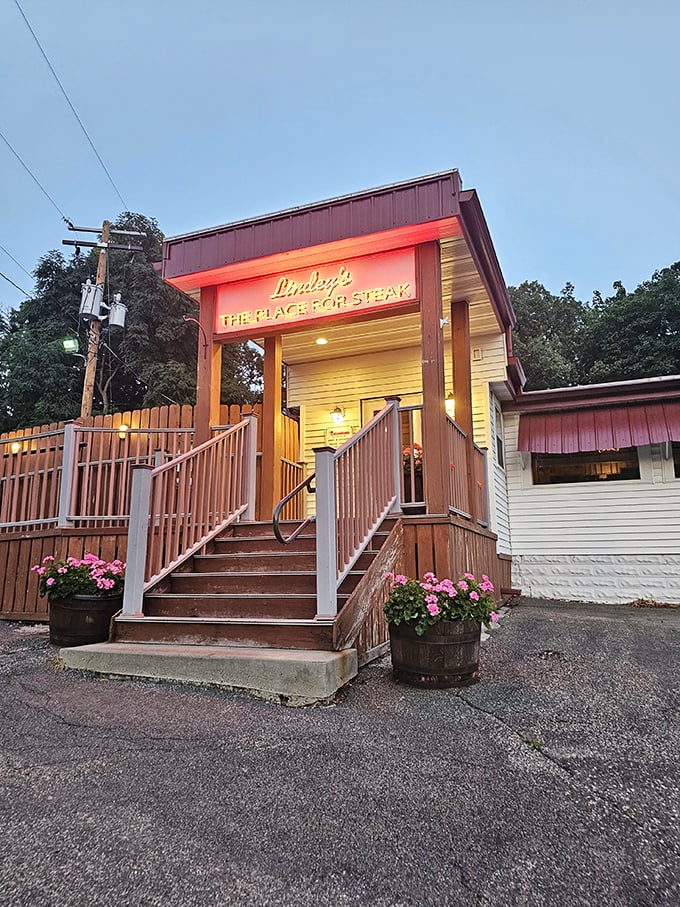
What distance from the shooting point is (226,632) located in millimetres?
3896

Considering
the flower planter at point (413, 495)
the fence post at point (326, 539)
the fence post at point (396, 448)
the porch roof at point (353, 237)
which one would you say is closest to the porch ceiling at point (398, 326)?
the porch roof at point (353, 237)

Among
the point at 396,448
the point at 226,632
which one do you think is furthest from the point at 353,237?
the point at 226,632

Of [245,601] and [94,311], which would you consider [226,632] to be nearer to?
[245,601]

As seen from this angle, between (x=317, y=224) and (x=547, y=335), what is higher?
(x=547, y=335)

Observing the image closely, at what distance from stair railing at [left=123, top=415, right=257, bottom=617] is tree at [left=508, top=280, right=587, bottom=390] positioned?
A: 1717 centimetres

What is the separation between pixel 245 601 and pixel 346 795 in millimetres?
2227

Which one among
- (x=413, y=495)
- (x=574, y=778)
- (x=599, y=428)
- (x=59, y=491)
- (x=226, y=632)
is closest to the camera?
(x=574, y=778)

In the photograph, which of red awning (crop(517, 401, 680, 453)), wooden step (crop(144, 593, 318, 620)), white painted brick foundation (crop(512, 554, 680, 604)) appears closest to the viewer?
wooden step (crop(144, 593, 318, 620))

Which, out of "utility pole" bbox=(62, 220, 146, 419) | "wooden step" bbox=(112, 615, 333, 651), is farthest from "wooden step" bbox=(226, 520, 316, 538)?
"utility pole" bbox=(62, 220, 146, 419)

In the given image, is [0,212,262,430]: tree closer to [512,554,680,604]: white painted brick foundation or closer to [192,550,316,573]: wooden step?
[512,554,680,604]: white painted brick foundation

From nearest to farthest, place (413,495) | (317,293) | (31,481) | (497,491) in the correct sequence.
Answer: (413,495)
(317,293)
(31,481)
(497,491)

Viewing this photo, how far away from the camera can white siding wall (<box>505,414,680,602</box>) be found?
8.23 metres

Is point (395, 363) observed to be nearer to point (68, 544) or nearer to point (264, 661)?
point (68, 544)

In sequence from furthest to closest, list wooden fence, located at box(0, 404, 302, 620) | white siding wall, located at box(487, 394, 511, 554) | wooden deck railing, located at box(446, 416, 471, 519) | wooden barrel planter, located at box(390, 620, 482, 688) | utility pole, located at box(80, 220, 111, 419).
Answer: utility pole, located at box(80, 220, 111, 419) → white siding wall, located at box(487, 394, 511, 554) → wooden fence, located at box(0, 404, 302, 620) → wooden deck railing, located at box(446, 416, 471, 519) → wooden barrel planter, located at box(390, 620, 482, 688)
